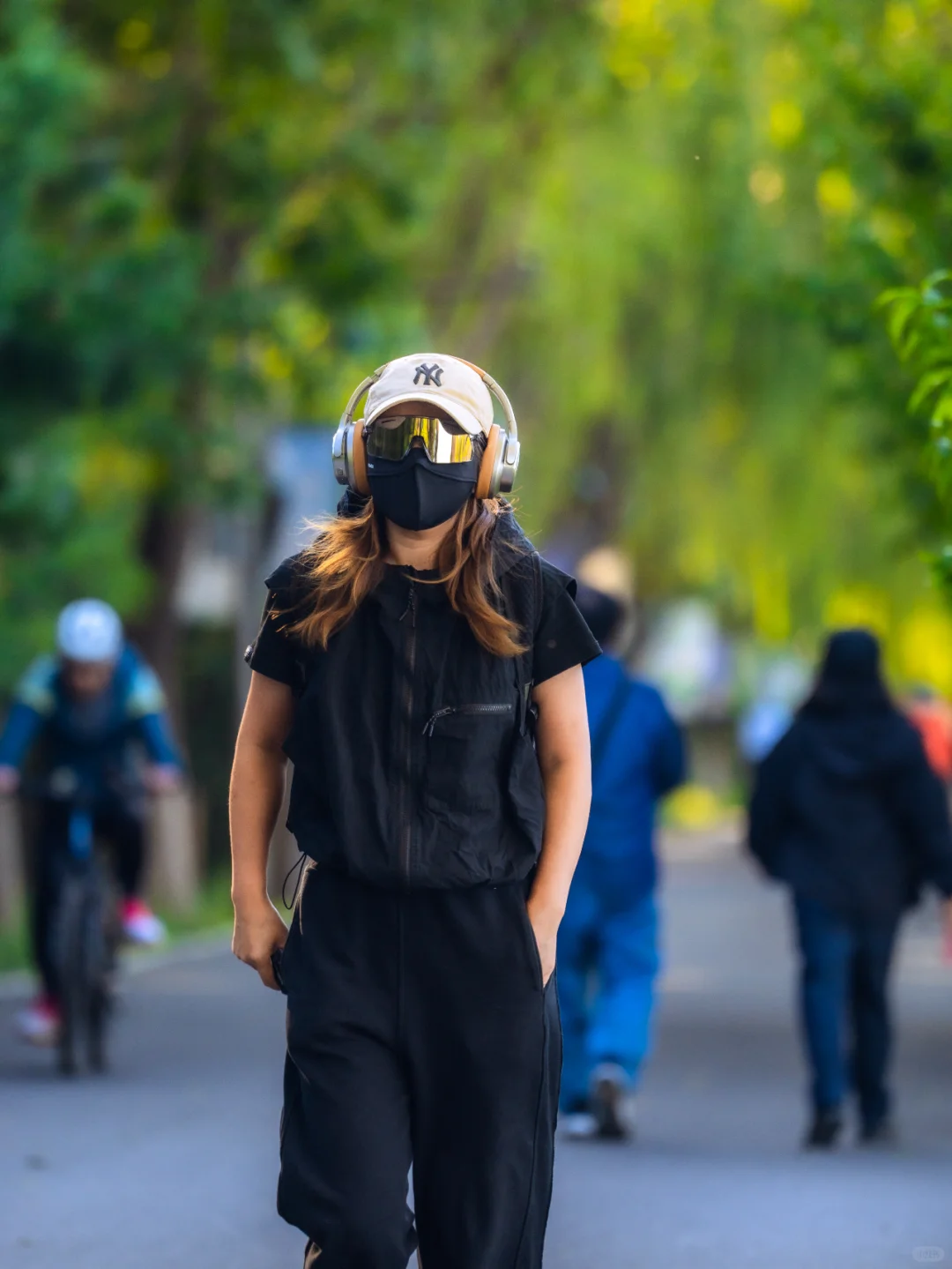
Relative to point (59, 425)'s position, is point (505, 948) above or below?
below

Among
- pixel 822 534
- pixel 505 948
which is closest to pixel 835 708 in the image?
pixel 505 948

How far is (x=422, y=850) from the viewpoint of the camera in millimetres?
3973

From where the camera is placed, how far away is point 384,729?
4.06 m

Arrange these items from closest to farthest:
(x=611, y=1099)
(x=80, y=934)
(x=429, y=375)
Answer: (x=429, y=375)
(x=611, y=1099)
(x=80, y=934)

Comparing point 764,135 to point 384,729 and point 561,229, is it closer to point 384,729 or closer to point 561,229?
point 561,229

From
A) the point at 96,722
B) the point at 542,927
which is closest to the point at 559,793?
the point at 542,927

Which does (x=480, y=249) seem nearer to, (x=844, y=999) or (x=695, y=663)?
(x=844, y=999)

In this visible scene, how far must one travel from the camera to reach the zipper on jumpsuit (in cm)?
397

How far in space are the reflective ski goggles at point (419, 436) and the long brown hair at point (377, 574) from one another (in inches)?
3.4

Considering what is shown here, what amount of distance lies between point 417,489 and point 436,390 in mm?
184

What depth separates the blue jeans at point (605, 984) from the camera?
891 cm

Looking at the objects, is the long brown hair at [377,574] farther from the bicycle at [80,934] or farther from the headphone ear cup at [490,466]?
the bicycle at [80,934]

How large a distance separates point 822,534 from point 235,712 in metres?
7.39

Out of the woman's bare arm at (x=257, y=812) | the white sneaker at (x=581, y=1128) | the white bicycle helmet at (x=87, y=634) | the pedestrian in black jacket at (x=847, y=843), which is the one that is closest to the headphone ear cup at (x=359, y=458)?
the woman's bare arm at (x=257, y=812)
